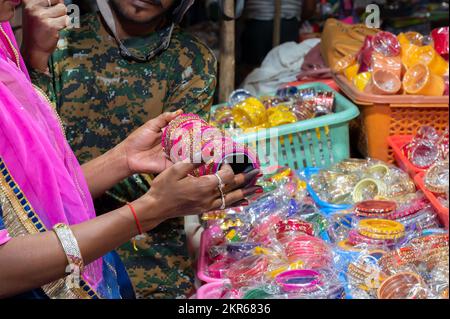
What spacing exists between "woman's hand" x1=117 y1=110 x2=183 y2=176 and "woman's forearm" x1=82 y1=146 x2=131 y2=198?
0.01m

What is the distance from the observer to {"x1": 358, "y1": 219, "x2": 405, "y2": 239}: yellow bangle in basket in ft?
5.62

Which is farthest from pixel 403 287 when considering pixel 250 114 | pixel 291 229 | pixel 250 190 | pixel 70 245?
pixel 250 114

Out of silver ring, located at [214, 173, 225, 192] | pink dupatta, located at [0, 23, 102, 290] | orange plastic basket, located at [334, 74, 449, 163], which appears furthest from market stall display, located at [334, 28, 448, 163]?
pink dupatta, located at [0, 23, 102, 290]

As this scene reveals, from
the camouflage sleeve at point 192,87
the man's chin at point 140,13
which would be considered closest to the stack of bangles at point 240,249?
the camouflage sleeve at point 192,87

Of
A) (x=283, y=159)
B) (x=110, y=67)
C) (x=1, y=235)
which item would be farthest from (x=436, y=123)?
(x=1, y=235)

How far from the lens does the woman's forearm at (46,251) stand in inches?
40.3

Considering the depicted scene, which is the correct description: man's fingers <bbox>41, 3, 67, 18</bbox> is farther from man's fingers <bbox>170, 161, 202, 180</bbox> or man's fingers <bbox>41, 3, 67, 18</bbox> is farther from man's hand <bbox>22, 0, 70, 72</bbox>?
man's fingers <bbox>170, 161, 202, 180</bbox>

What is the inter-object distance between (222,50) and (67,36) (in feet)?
3.19

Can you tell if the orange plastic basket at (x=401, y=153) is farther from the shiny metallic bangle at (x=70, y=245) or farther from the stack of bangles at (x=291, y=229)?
the shiny metallic bangle at (x=70, y=245)

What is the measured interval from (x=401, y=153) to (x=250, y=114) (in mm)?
591

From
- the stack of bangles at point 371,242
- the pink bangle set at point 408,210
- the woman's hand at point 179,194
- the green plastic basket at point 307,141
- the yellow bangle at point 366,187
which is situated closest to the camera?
the woman's hand at point 179,194

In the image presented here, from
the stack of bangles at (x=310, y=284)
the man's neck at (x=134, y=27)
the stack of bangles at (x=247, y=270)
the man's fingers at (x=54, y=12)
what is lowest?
the stack of bangles at (x=247, y=270)

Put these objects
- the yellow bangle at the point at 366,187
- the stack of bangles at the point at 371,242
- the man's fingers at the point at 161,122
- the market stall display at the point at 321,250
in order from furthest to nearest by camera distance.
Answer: the yellow bangle at the point at 366,187 → the stack of bangles at the point at 371,242 → the market stall display at the point at 321,250 → the man's fingers at the point at 161,122

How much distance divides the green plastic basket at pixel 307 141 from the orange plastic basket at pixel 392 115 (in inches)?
2.5
